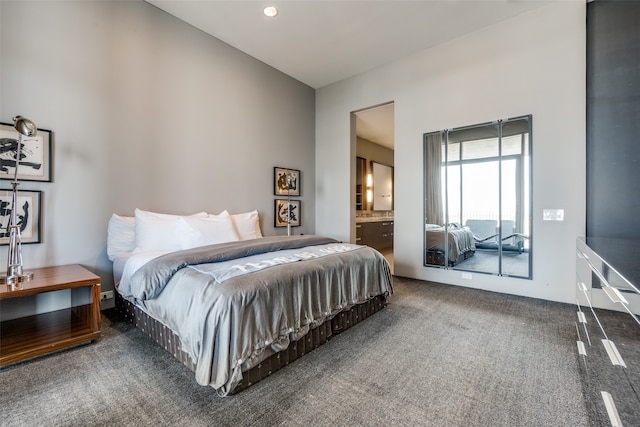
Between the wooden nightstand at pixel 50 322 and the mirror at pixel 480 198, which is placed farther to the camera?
the mirror at pixel 480 198

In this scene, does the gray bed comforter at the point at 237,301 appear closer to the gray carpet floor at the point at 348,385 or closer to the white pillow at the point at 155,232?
the gray carpet floor at the point at 348,385

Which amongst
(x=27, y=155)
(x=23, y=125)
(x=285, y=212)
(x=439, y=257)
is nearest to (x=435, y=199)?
(x=439, y=257)

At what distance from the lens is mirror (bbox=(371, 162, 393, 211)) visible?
307 inches

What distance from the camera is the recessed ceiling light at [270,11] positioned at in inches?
128

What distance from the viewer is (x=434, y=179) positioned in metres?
3.98

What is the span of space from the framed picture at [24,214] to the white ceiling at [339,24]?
246cm

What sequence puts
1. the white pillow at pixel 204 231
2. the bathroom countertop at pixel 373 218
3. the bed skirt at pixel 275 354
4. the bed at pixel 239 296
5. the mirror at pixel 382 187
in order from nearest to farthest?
the bed at pixel 239 296 → the bed skirt at pixel 275 354 → the white pillow at pixel 204 231 → the bathroom countertop at pixel 373 218 → the mirror at pixel 382 187

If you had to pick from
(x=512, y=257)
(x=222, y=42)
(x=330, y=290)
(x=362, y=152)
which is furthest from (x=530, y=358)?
(x=362, y=152)

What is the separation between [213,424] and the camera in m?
1.42

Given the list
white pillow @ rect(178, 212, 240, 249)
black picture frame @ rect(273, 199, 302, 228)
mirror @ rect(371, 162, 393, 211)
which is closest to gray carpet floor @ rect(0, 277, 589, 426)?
white pillow @ rect(178, 212, 240, 249)

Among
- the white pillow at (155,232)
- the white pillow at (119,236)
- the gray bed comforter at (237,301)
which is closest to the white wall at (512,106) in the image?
the gray bed comforter at (237,301)

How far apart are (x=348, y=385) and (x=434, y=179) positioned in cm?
309

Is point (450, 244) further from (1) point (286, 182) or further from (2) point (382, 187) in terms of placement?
(2) point (382, 187)

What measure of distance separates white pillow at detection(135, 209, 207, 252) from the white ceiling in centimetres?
246
